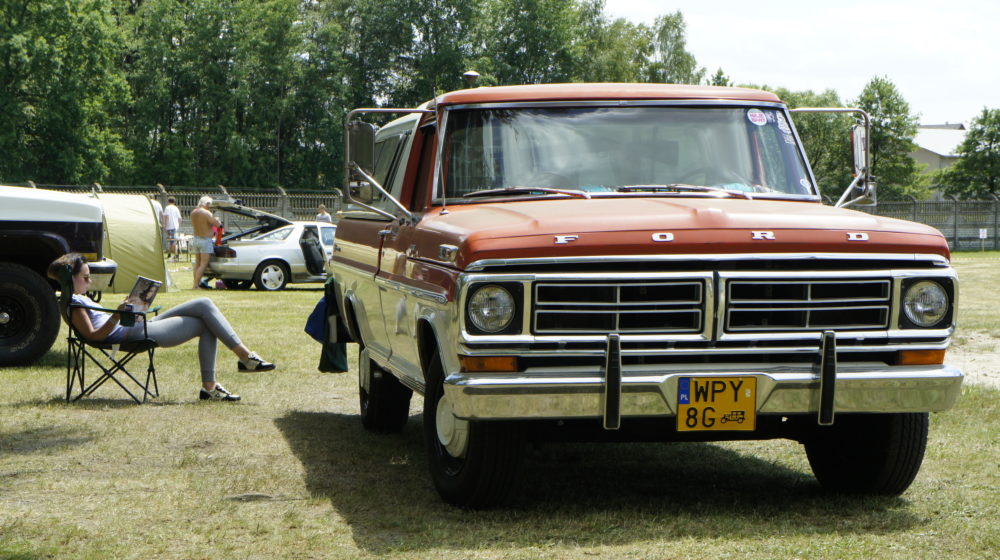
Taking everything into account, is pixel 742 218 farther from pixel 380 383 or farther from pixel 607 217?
pixel 380 383

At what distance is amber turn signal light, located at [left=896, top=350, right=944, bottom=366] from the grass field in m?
0.70

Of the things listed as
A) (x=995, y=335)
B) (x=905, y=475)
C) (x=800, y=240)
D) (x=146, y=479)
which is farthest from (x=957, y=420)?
(x=995, y=335)

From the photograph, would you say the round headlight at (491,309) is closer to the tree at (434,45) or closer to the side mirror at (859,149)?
the side mirror at (859,149)

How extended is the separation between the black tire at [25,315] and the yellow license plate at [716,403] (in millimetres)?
8123

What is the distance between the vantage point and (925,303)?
565 centimetres

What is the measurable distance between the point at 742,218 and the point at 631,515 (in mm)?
1421

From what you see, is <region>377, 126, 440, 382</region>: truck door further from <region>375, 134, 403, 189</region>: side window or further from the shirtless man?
the shirtless man

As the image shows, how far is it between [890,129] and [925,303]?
76.7m

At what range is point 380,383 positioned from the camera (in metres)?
8.28

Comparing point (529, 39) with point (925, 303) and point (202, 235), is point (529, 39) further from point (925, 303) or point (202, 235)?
point (925, 303)

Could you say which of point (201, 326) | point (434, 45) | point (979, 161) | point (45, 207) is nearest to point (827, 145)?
point (979, 161)

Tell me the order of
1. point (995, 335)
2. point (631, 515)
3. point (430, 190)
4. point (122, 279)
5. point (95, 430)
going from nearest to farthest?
1. point (631, 515)
2. point (430, 190)
3. point (95, 430)
4. point (995, 335)
5. point (122, 279)

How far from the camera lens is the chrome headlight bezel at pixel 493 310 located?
530cm

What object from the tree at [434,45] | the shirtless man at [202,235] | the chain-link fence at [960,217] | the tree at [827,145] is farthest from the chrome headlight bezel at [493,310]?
the tree at [827,145]
